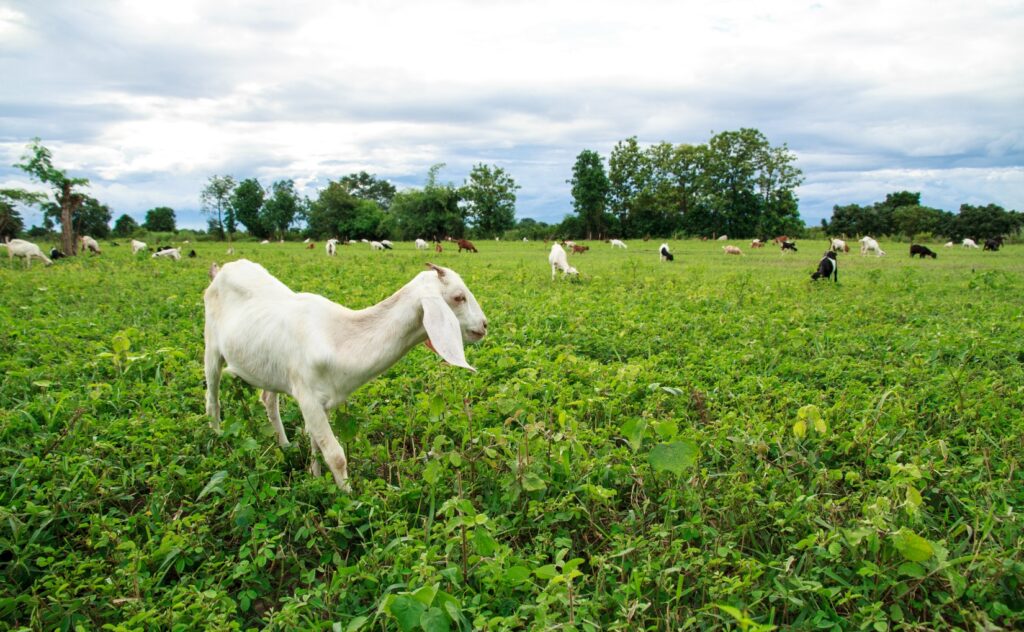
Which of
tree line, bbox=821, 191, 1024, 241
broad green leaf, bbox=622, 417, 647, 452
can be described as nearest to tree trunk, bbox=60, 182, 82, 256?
broad green leaf, bbox=622, 417, 647, 452

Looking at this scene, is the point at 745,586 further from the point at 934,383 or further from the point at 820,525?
the point at 934,383

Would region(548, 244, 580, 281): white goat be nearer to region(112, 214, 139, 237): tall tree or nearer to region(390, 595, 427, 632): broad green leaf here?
region(390, 595, 427, 632): broad green leaf

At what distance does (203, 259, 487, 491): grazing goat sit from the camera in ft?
10.4

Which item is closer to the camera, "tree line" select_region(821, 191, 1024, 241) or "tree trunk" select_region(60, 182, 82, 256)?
"tree trunk" select_region(60, 182, 82, 256)

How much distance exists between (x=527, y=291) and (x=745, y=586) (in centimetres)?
777

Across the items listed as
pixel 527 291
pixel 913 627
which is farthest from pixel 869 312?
pixel 913 627

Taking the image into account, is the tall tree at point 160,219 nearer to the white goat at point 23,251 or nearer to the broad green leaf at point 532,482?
the white goat at point 23,251

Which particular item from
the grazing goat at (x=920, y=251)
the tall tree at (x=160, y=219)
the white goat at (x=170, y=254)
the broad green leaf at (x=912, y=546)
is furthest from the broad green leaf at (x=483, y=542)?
the tall tree at (x=160, y=219)

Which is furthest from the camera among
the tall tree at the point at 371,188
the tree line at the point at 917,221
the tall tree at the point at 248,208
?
the tall tree at the point at 371,188

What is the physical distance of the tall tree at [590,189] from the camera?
5891 cm

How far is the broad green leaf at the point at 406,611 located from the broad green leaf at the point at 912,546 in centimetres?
192

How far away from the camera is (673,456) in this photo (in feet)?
9.51

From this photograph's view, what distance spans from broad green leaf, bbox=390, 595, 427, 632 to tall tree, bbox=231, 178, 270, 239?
244 feet

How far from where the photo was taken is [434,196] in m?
56.2
